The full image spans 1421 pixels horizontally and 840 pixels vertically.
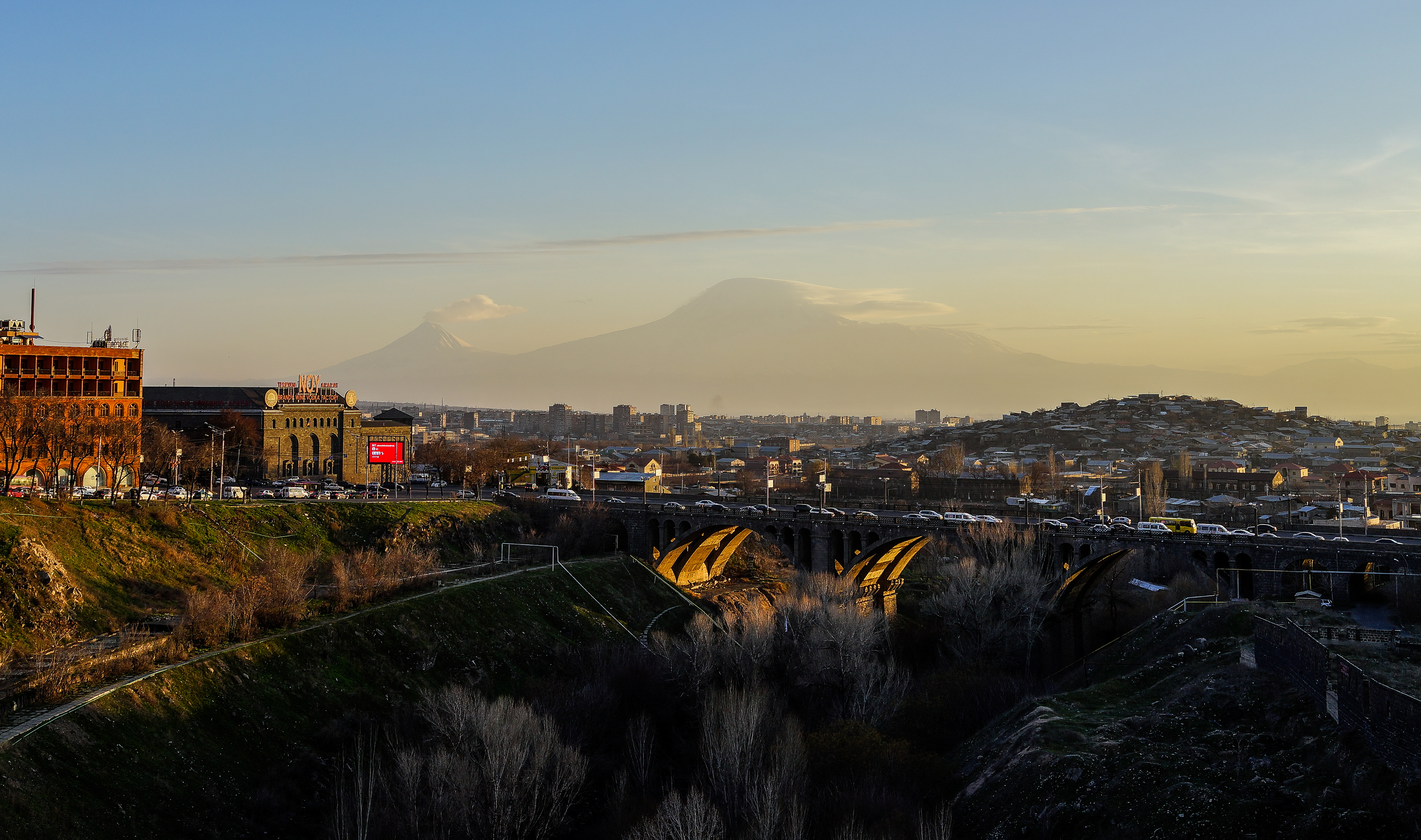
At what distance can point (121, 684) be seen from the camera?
34.3 m

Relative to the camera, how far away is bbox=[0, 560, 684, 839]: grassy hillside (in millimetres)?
28984

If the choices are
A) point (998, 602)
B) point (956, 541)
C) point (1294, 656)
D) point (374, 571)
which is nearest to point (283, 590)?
point (374, 571)

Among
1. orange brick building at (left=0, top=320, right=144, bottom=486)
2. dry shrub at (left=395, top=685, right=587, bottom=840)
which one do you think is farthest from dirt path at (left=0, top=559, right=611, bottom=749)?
orange brick building at (left=0, top=320, right=144, bottom=486)

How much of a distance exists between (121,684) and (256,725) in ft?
14.5

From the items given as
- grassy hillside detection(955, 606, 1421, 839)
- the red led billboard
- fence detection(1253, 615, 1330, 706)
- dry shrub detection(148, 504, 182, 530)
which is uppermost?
the red led billboard

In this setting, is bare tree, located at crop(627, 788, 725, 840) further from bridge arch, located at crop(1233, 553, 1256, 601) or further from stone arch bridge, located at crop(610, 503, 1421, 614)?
bridge arch, located at crop(1233, 553, 1256, 601)

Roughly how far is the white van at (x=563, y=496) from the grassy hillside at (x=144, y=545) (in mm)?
11865

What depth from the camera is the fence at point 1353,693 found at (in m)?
23.4

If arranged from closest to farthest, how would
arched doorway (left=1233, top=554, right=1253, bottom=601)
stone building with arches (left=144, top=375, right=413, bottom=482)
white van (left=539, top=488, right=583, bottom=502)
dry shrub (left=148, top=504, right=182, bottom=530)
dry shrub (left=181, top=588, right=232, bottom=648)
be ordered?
1. dry shrub (left=181, top=588, right=232, bottom=648)
2. dry shrub (left=148, top=504, right=182, bottom=530)
3. arched doorway (left=1233, top=554, right=1253, bottom=601)
4. white van (left=539, top=488, right=583, bottom=502)
5. stone building with arches (left=144, top=375, right=413, bottom=482)

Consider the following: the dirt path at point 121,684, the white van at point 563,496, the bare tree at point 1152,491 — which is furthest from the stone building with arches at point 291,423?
the bare tree at point 1152,491

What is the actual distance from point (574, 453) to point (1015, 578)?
14566cm

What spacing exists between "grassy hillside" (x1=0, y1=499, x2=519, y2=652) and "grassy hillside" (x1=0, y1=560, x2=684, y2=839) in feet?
26.0

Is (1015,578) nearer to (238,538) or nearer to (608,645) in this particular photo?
(608,645)

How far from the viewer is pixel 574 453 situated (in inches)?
7854
